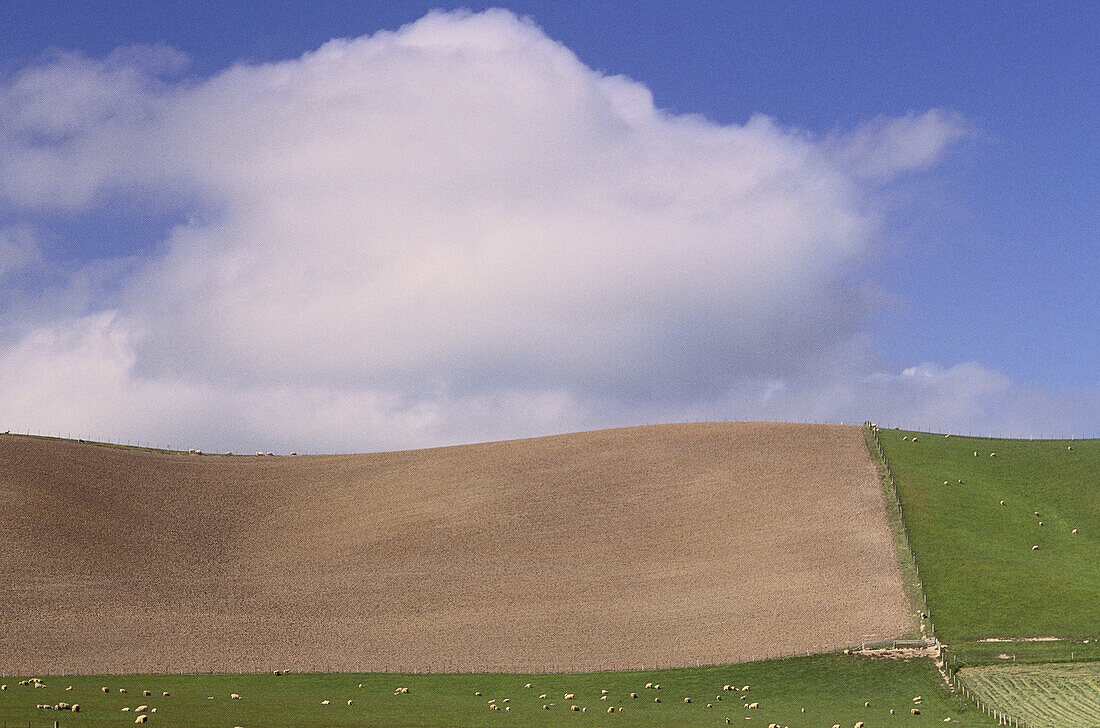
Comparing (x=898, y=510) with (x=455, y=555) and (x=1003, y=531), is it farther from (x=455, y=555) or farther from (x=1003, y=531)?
(x=455, y=555)

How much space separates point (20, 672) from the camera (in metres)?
58.8

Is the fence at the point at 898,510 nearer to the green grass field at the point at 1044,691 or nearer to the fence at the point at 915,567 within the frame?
the fence at the point at 915,567

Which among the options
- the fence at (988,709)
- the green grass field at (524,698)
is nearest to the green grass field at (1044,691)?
the fence at (988,709)

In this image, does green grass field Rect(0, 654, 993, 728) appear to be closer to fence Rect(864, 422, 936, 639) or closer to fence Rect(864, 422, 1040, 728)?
fence Rect(864, 422, 1040, 728)

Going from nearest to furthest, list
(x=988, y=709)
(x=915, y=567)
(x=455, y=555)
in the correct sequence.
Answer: (x=988, y=709), (x=915, y=567), (x=455, y=555)

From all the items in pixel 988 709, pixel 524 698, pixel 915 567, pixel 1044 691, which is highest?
pixel 915 567

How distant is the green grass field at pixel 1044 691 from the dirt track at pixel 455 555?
7.18 m

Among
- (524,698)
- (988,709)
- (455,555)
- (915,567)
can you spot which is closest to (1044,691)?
(988,709)

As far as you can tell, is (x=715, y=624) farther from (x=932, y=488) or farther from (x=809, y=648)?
(x=932, y=488)

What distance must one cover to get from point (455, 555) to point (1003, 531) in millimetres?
39989

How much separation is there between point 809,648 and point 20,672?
42432 millimetres

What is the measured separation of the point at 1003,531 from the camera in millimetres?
82062

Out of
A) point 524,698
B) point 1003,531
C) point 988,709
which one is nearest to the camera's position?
point 988,709

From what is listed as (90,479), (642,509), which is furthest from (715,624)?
(90,479)
